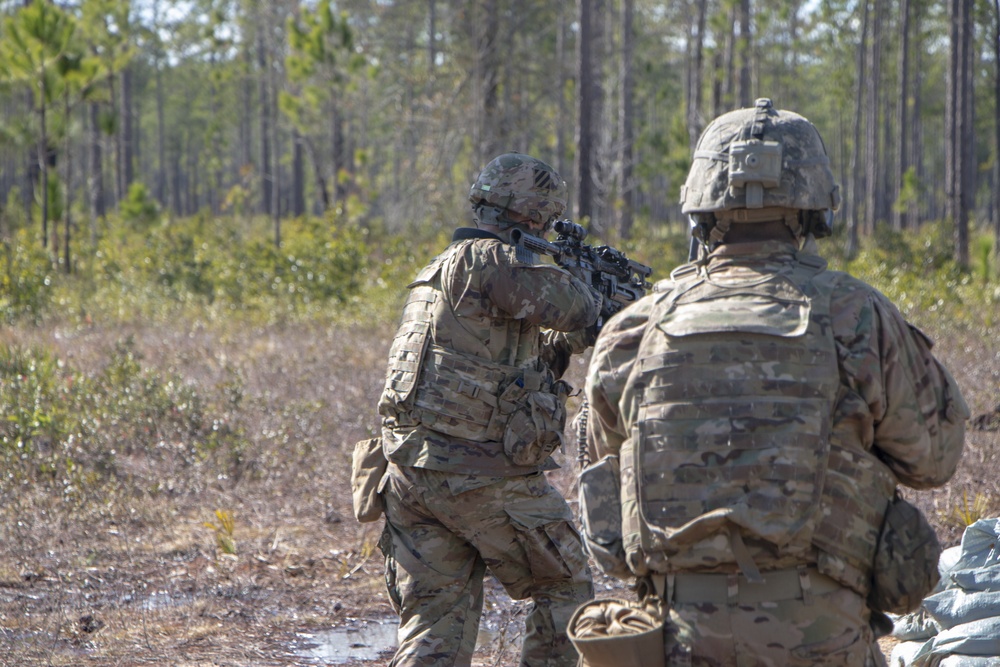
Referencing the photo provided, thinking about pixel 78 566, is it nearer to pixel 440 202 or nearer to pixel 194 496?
pixel 194 496

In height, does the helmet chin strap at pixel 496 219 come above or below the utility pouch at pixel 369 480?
above

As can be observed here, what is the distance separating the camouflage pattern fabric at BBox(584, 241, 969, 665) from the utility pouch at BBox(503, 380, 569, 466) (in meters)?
1.01

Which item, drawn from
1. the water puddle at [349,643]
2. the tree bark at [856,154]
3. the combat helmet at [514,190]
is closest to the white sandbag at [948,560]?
the combat helmet at [514,190]

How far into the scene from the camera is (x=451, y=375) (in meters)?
3.09

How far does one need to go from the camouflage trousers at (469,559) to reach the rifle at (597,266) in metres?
0.28

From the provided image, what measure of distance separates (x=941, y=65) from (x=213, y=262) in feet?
111

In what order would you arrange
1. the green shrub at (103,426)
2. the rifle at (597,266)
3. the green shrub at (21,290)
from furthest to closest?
the green shrub at (21,290) < the green shrub at (103,426) < the rifle at (597,266)

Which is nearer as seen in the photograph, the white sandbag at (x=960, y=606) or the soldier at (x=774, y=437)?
the soldier at (x=774, y=437)

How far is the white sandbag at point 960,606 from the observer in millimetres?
3207

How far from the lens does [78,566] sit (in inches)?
194

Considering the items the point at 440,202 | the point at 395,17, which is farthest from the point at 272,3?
the point at 440,202

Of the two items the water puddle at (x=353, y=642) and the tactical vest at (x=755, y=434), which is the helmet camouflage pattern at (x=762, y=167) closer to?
the tactical vest at (x=755, y=434)

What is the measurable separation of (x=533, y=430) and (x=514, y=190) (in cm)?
74

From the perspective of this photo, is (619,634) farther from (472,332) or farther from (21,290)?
(21,290)
